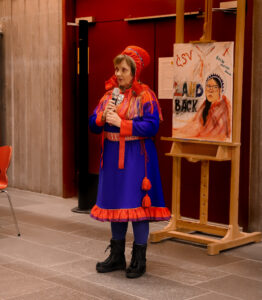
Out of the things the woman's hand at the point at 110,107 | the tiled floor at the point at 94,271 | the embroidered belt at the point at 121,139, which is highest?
the woman's hand at the point at 110,107

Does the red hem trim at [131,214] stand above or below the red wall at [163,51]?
below

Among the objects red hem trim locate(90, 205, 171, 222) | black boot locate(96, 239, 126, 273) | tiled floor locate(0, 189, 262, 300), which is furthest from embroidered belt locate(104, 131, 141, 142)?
tiled floor locate(0, 189, 262, 300)

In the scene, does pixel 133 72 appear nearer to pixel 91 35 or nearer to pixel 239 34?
pixel 239 34

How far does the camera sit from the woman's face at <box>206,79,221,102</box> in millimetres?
5062

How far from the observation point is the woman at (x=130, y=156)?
4211 millimetres

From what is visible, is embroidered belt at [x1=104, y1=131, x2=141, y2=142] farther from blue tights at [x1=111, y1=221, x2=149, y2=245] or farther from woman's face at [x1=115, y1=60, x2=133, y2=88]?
blue tights at [x1=111, y1=221, x2=149, y2=245]

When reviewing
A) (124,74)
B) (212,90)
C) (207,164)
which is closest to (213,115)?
(212,90)

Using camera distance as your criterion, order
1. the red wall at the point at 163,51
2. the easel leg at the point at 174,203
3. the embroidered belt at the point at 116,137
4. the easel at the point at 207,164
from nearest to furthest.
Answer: the embroidered belt at the point at 116,137, the easel at the point at 207,164, the easel leg at the point at 174,203, the red wall at the point at 163,51

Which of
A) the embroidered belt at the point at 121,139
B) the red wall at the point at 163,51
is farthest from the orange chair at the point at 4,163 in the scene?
the red wall at the point at 163,51

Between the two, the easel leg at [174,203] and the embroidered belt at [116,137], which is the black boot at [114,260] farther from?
the easel leg at [174,203]

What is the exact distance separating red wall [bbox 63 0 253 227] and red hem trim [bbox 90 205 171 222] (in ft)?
5.10

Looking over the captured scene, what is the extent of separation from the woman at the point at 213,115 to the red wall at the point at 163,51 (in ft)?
2.07

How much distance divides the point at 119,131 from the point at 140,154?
0.71 ft

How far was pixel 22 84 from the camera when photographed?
8.01 meters
